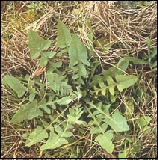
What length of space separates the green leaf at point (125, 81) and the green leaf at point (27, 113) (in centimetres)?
42

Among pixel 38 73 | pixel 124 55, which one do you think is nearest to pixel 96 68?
pixel 124 55

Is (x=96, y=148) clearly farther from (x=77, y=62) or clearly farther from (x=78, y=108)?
(x=77, y=62)

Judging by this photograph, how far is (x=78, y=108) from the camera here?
2.00m

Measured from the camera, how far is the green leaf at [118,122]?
6.23 ft

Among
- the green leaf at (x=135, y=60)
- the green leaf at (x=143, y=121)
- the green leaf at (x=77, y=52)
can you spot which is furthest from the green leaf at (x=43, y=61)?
the green leaf at (x=143, y=121)

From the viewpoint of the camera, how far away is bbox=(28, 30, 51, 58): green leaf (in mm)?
1854

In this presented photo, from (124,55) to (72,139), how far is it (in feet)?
1.69

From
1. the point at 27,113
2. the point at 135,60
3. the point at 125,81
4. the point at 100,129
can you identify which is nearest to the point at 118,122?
the point at 100,129

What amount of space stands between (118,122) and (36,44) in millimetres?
546

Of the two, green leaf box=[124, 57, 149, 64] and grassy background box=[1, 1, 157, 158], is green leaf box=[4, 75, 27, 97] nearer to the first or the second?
grassy background box=[1, 1, 157, 158]

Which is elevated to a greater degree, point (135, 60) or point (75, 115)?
point (135, 60)

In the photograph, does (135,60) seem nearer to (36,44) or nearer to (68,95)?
(68,95)

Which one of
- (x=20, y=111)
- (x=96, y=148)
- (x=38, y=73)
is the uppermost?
(x=38, y=73)

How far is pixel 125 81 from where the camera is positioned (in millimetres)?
1925
